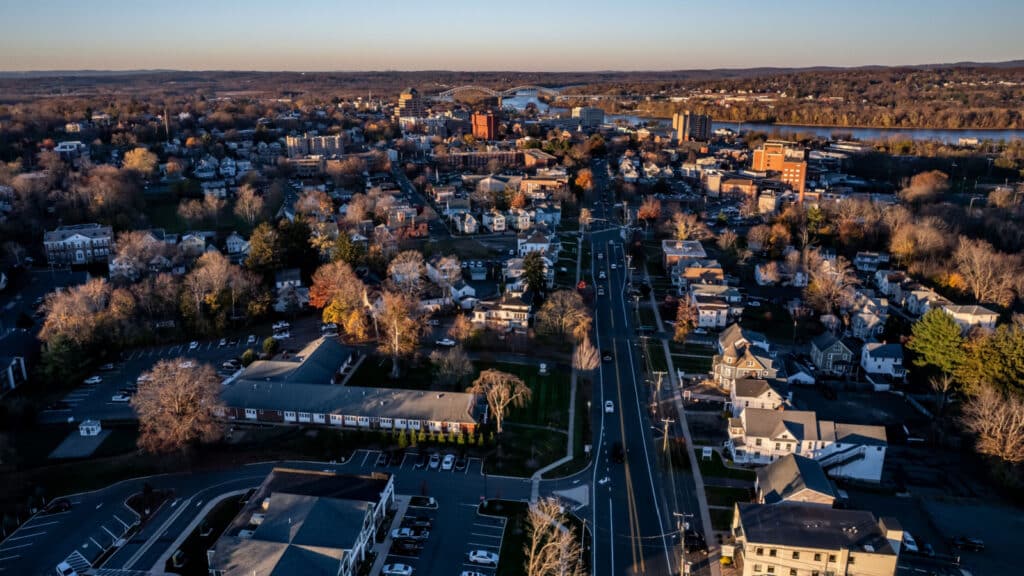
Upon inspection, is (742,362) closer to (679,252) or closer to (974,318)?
(974,318)

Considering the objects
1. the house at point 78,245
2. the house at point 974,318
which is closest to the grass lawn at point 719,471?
the house at point 974,318

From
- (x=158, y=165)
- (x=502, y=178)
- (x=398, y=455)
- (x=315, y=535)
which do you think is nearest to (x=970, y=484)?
(x=398, y=455)

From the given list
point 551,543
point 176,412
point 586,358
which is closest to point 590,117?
point 586,358

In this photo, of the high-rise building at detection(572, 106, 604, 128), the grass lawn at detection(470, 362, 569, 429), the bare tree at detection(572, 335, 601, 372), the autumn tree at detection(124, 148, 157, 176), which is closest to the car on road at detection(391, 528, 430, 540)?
the grass lawn at detection(470, 362, 569, 429)

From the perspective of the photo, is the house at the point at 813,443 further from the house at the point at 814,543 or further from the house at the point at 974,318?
the house at the point at 974,318

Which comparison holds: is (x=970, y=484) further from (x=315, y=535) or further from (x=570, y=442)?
(x=315, y=535)

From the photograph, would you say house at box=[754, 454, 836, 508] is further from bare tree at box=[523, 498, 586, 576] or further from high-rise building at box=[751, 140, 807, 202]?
high-rise building at box=[751, 140, 807, 202]
